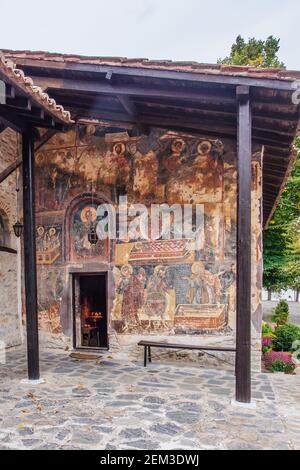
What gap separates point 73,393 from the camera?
514cm

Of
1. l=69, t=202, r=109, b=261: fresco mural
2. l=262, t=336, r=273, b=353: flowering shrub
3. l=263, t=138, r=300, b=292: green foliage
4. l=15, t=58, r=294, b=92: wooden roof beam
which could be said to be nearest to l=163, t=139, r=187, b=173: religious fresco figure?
l=69, t=202, r=109, b=261: fresco mural

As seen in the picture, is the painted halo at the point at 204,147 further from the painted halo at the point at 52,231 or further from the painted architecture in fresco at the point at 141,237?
the painted halo at the point at 52,231

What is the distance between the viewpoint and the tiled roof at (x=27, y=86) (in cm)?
404

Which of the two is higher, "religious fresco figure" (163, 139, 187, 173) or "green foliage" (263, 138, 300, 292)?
"religious fresco figure" (163, 139, 187, 173)

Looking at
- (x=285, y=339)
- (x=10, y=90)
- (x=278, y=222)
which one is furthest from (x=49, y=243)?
(x=278, y=222)

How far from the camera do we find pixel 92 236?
24.5 ft

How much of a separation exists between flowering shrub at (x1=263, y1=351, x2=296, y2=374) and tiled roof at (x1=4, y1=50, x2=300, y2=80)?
4992 mm

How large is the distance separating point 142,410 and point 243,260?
222 centimetres

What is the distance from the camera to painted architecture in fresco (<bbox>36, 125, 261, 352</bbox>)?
659 cm

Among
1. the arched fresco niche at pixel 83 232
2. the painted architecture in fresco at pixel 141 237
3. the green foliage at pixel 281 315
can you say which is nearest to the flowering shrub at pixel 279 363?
the painted architecture in fresco at pixel 141 237

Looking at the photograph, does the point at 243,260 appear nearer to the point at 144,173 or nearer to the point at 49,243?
the point at 144,173

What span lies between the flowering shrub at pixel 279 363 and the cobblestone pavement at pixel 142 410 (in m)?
0.50

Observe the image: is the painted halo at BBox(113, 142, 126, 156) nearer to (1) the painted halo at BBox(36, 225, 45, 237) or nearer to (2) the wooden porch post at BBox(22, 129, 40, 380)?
(2) the wooden porch post at BBox(22, 129, 40, 380)
